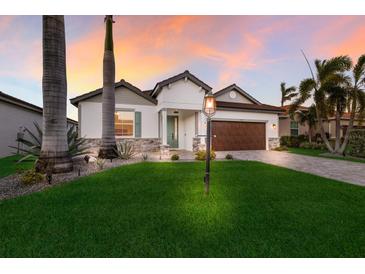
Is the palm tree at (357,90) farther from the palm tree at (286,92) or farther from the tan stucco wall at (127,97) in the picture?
the palm tree at (286,92)

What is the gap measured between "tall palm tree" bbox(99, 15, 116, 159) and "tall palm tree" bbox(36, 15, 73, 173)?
338 centimetres

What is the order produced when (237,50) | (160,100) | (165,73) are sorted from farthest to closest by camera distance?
(165,73), (160,100), (237,50)

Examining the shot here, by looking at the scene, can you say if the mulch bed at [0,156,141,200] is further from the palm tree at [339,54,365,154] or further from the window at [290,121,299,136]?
the window at [290,121,299,136]

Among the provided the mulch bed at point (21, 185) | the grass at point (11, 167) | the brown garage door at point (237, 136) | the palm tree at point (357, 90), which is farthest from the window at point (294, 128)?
the grass at point (11, 167)

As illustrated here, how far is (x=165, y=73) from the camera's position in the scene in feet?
53.3

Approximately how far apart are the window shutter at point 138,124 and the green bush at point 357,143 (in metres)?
14.4

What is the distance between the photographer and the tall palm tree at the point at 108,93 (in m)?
9.84

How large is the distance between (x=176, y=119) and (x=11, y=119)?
11.8m

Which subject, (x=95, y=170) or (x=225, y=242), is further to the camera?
(x=95, y=170)

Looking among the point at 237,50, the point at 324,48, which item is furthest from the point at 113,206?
the point at 324,48

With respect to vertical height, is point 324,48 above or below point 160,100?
above
